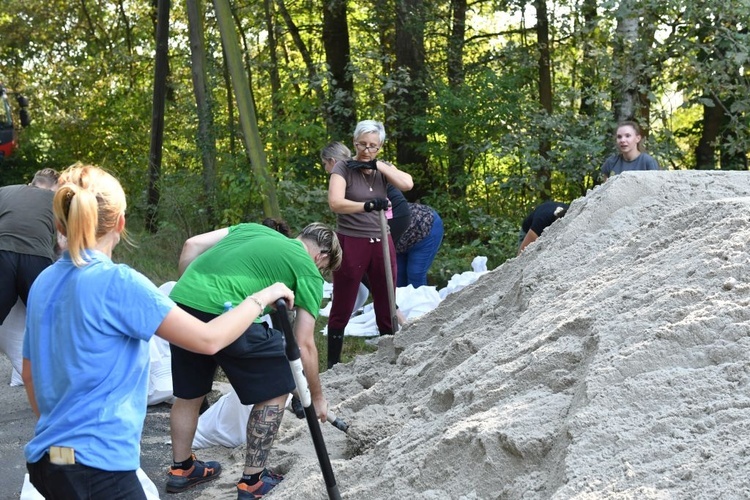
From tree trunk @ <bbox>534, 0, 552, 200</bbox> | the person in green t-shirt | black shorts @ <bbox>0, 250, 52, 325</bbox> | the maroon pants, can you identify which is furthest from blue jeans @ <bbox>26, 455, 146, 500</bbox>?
tree trunk @ <bbox>534, 0, 552, 200</bbox>

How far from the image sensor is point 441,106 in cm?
1199

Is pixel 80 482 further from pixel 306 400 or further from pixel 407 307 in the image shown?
pixel 407 307

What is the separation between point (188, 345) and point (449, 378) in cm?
182

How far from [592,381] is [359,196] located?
11.7ft

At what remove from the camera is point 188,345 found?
9.17ft

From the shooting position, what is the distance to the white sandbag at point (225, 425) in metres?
5.42

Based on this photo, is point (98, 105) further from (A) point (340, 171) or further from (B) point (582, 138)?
(A) point (340, 171)

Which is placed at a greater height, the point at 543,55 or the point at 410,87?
the point at 543,55

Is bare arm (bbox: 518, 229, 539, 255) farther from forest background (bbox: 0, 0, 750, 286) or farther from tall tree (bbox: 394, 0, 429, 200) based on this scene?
tall tree (bbox: 394, 0, 429, 200)

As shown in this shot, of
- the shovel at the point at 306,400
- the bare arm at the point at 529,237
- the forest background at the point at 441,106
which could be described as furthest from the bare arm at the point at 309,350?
the forest background at the point at 441,106

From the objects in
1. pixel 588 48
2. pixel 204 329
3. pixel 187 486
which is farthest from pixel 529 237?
pixel 204 329

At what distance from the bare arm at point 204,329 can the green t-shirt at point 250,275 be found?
136 centimetres

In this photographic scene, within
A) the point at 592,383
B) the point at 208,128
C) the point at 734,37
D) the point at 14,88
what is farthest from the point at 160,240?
the point at 14,88

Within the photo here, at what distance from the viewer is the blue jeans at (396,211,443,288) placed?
8.25 m
